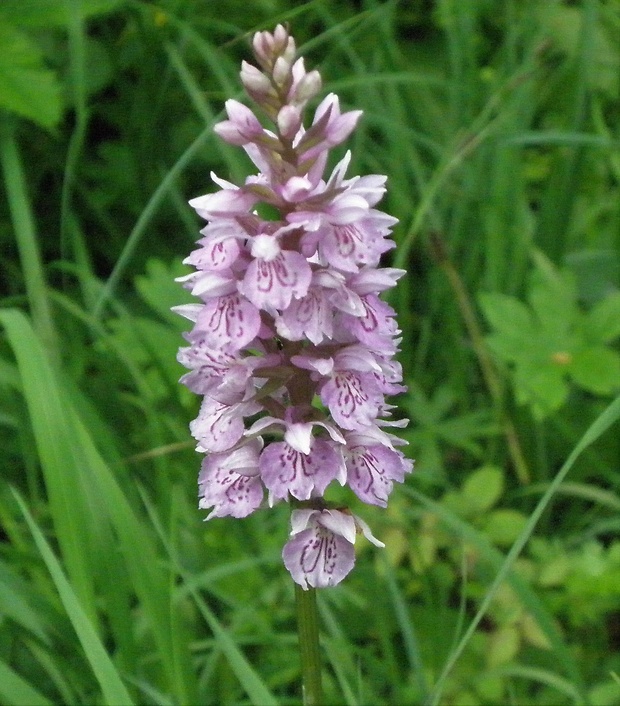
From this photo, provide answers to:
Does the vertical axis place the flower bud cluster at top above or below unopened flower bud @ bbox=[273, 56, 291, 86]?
below

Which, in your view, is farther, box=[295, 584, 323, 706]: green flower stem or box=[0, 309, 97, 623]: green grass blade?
box=[0, 309, 97, 623]: green grass blade

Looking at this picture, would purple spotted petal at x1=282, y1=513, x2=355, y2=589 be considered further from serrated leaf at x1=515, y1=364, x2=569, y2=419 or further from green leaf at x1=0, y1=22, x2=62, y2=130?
green leaf at x1=0, y1=22, x2=62, y2=130

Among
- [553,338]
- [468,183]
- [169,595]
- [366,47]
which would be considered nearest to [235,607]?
[169,595]

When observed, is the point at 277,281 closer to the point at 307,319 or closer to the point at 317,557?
the point at 307,319

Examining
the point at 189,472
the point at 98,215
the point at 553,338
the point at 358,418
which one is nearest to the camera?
the point at 358,418

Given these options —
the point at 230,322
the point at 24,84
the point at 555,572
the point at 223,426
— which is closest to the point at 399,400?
the point at 555,572

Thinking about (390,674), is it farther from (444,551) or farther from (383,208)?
(383,208)

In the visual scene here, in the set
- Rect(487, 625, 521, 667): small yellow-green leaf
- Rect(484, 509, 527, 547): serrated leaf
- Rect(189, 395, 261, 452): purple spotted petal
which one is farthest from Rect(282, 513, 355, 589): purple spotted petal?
Rect(484, 509, 527, 547): serrated leaf
